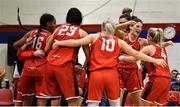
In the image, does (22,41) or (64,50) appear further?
(22,41)

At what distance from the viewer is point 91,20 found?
14188 millimetres

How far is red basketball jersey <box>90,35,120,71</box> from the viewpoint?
5.84 metres

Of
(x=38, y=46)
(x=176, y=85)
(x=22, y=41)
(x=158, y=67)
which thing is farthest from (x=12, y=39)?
(x=158, y=67)

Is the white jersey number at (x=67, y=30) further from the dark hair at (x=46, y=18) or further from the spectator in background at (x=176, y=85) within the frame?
the spectator in background at (x=176, y=85)

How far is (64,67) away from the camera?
6.09 m

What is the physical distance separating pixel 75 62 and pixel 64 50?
13.0 inches

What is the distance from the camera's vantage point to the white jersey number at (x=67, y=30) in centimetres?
614

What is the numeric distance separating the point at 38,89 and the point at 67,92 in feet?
2.53

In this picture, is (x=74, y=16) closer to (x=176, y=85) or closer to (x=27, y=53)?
(x=27, y=53)

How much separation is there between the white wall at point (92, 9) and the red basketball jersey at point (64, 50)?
26.0ft

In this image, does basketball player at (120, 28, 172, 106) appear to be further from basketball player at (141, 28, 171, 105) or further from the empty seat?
the empty seat

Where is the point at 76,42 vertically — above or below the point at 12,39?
below

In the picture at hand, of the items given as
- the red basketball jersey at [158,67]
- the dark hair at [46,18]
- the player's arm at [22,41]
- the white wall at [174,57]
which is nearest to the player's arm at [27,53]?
the player's arm at [22,41]

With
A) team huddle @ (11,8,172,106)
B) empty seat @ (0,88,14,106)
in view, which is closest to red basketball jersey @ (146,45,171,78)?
team huddle @ (11,8,172,106)
